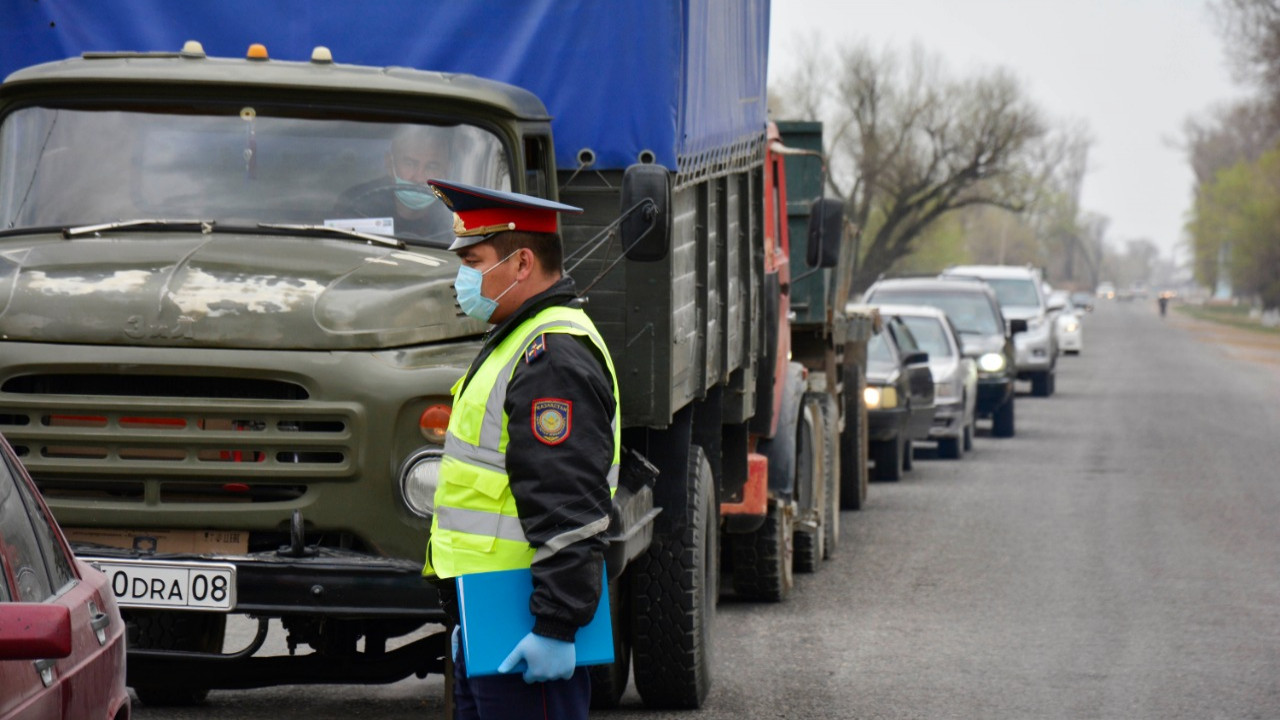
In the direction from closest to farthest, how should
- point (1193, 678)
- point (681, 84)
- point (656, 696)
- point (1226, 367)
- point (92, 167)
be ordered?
1. point (92, 167)
2. point (681, 84)
3. point (656, 696)
4. point (1193, 678)
5. point (1226, 367)

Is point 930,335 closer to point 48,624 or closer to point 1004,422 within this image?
point 1004,422

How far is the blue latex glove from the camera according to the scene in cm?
406

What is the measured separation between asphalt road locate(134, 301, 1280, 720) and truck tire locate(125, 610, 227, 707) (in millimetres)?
102

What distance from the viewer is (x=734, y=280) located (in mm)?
8562

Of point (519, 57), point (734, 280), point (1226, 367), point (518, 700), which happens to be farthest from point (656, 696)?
point (1226, 367)

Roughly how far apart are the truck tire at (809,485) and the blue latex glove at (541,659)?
23.0ft

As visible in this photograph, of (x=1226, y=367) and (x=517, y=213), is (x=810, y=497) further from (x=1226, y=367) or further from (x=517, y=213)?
(x=1226, y=367)

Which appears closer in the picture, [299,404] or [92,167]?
[299,404]

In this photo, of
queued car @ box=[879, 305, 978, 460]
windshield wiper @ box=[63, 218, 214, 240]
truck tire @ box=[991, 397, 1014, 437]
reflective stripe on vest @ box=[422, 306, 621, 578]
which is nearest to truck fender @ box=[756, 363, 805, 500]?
windshield wiper @ box=[63, 218, 214, 240]

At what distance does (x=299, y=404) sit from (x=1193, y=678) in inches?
172

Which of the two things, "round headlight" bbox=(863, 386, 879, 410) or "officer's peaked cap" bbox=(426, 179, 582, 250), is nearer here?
A: "officer's peaked cap" bbox=(426, 179, 582, 250)

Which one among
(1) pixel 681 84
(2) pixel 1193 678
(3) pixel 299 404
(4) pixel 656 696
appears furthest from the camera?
(2) pixel 1193 678

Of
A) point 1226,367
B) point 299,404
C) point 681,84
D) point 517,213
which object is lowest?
point 1226,367

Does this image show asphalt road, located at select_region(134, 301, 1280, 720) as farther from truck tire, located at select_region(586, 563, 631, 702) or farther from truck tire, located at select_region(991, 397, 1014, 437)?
truck tire, located at select_region(991, 397, 1014, 437)
